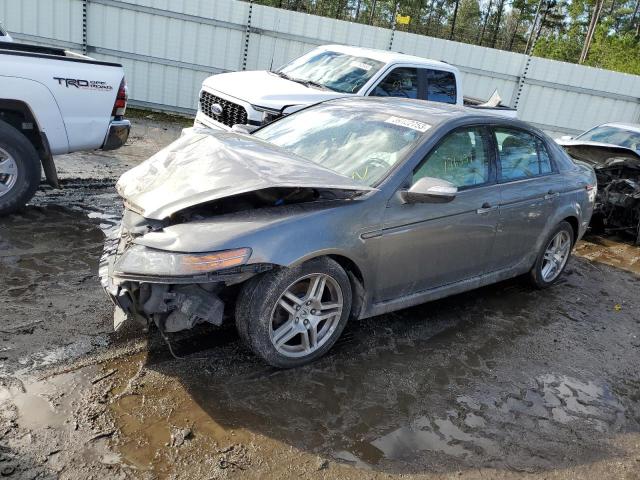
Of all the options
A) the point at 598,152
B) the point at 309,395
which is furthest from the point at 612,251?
the point at 309,395

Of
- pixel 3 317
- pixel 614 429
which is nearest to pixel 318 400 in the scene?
pixel 614 429

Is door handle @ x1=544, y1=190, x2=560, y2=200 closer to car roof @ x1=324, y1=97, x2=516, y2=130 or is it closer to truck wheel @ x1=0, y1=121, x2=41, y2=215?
car roof @ x1=324, y1=97, x2=516, y2=130

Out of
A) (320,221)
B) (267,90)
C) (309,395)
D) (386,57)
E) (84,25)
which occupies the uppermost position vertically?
(386,57)

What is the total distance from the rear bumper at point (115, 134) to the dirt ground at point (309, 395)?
1287 millimetres

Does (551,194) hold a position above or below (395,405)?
above

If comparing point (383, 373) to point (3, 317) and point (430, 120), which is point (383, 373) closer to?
point (430, 120)

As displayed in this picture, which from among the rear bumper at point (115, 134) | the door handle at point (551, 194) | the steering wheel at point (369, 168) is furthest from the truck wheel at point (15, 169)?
the door handle at point (551, 194)

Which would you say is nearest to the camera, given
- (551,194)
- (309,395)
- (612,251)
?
(309,395)

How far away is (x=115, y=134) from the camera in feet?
19.7

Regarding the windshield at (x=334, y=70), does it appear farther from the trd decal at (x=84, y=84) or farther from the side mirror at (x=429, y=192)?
the side mirror at (x=429, y=192)

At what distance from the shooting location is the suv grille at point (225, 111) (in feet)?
25.0

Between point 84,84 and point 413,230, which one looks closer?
point 413,230

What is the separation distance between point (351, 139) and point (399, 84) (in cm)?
455

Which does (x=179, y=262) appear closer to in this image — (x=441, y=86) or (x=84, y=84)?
(x=84, y=84)
